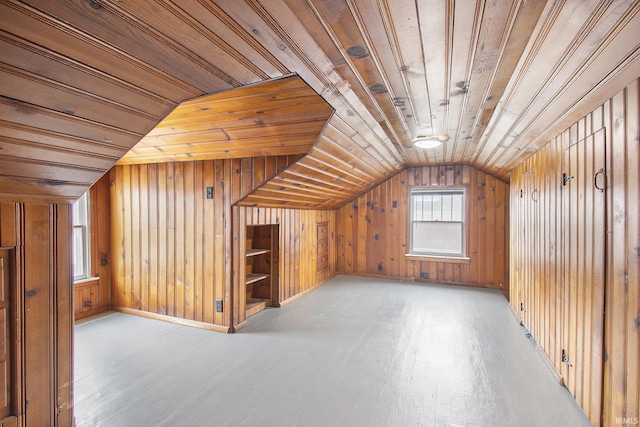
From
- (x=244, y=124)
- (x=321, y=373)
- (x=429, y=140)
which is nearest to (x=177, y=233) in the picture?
(x=244, y=124)

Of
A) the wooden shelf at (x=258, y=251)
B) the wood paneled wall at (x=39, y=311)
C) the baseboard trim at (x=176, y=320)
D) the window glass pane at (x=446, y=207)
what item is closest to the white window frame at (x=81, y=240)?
the baseboard trim at (x=176, y=320)

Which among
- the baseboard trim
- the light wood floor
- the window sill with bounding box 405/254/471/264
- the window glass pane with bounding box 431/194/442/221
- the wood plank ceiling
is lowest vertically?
the light wood floor

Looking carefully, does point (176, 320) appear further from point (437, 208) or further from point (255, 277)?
point (437, 208)

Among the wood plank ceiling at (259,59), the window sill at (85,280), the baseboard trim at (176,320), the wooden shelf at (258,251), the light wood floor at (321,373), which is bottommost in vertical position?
the light wood floor at (321,373)

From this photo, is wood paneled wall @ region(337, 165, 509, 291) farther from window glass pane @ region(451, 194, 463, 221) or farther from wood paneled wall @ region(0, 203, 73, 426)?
wood paneled wall @ region(0, 203, 73, 426)

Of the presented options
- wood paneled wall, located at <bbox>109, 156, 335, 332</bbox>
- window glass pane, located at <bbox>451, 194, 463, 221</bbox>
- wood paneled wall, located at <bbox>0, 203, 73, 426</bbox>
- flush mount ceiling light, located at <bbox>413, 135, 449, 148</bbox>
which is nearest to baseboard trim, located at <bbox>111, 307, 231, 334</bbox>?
wood paneled wall, located at <bbox>109, 156, 335, 332</bbox>

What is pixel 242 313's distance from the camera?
10.8 ft

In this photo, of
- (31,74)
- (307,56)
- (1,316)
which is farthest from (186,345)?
(307,56)

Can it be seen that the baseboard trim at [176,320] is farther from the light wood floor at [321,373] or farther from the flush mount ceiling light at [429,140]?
the flush mount ceiling light at [429,140]

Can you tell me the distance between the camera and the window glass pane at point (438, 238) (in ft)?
17.4

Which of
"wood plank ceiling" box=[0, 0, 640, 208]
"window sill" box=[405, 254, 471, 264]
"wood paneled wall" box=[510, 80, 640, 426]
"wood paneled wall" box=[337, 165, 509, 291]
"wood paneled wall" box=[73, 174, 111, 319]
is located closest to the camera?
"wood plank ceiling" box=[0, 0, 640, 208]

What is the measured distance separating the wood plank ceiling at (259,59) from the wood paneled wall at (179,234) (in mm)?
1409

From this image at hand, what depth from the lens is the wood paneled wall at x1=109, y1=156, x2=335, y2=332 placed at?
3168 millimetres

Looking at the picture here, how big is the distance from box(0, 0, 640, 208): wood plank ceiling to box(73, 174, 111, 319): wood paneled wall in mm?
2434
